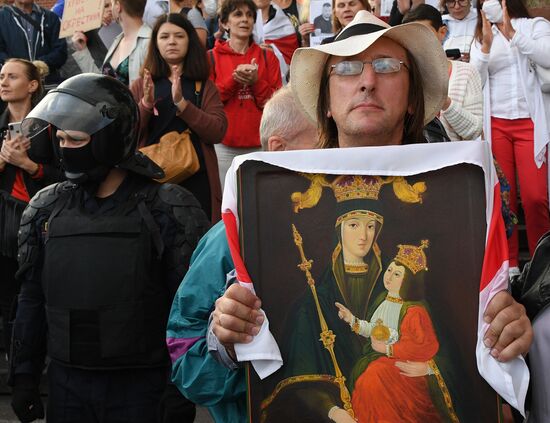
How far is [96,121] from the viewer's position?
12.2ft

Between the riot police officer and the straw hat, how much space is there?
3.51ft

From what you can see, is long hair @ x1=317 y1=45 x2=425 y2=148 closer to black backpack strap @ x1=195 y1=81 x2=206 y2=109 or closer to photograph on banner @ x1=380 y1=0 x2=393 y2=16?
black backpack strap @ x1=195 y1=81 x2=206 y2=109

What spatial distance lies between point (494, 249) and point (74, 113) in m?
2.23

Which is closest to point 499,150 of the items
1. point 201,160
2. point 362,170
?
point 201,160

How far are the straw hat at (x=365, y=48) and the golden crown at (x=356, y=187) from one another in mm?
434

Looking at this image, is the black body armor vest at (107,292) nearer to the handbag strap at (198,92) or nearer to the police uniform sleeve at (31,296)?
the police uniform sleeve at (31,296)

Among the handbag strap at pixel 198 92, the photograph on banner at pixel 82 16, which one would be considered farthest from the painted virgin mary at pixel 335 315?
the photograph on banner at pixel 82 16

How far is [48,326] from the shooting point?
3.70 m

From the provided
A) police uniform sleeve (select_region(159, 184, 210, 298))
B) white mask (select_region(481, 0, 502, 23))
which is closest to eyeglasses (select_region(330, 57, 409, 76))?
police uniform sleeve (select_region(159, 184, 210, 298))

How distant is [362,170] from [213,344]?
64 centimetres

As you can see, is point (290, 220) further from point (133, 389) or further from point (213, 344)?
point (133, 389)

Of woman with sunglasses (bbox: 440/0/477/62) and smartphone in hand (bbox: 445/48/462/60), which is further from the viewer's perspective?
woman with sunglasses (bbox: 440/0/477/62)

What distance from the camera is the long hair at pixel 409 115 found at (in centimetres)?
260

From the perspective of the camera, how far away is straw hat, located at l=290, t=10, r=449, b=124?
96.8 inches
